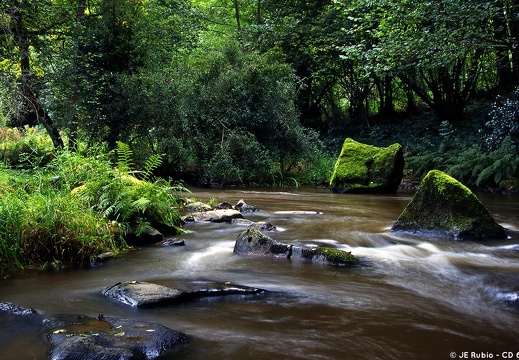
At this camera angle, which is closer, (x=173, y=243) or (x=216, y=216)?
(x=173, y=243)

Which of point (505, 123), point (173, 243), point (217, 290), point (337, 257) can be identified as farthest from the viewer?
point (505, 123)

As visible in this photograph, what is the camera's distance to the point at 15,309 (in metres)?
3.28

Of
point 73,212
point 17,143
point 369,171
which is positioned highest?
point 17,143

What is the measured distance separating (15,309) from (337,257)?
3175mm

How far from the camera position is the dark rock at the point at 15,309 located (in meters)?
3.24

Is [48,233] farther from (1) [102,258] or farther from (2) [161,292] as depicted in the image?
(2) [161,292]

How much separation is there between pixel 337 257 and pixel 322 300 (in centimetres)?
129

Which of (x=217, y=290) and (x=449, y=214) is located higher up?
(x=449, y=214)

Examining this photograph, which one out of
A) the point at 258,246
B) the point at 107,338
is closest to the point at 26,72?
the point at 258,246

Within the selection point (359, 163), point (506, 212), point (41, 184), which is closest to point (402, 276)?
point (41, 184)

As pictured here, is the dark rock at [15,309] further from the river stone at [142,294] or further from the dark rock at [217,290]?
the dark rock at [217,290]

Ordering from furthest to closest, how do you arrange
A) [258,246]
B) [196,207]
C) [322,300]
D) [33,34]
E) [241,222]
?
[33,34], [196,207], [241,222], [258,246], [322,300]

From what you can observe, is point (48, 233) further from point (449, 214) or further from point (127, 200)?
point (449, 214)

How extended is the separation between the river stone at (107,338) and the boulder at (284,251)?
2424mm
